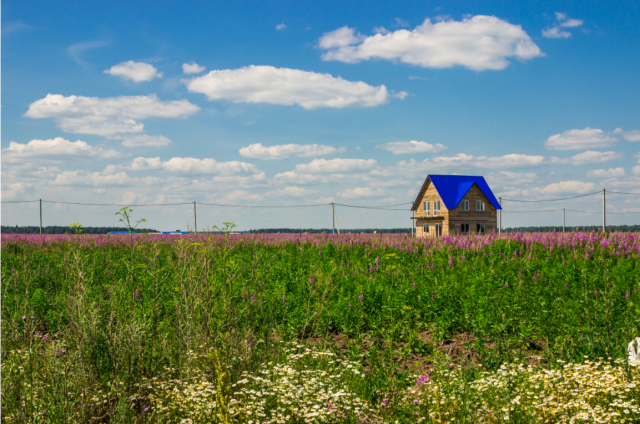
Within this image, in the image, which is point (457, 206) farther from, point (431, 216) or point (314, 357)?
point (314, 357)

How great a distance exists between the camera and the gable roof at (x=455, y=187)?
36.2 m

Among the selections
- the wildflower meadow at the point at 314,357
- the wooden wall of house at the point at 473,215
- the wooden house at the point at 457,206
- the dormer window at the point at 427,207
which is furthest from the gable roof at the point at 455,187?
the wildflower meadow at the point at 314,357

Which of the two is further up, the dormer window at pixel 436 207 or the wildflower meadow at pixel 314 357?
the dormer window at pixel 436 207

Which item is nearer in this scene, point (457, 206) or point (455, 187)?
point (457, 206)

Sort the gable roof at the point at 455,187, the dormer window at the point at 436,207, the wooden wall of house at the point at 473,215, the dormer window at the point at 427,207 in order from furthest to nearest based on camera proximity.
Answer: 1. the dormer window at the point at 427,207
2. the dormer window at the point at 436,207
3. the gable roof at the point at 455,187
4. the wooden wall of house at the point at 473,215

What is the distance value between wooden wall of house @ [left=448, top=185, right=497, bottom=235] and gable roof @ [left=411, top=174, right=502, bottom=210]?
41 cm

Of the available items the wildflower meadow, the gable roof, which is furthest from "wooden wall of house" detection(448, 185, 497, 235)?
the wildflower meadow

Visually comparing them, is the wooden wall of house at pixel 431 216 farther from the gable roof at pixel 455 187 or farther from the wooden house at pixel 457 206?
the gable roof at pixel 455 187

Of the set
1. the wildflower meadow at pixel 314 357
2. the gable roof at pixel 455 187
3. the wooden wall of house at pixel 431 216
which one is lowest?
the wildflower meadow at pixel 314 357

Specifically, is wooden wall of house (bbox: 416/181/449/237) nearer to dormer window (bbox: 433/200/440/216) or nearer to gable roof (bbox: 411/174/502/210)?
dormer window (bbox: 433/200/440/216)

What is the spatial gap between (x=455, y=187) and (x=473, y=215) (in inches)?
117

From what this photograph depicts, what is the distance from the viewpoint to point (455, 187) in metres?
37.7

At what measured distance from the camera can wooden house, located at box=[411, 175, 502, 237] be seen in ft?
118

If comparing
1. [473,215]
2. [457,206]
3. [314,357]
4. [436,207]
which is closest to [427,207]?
[436,207]
